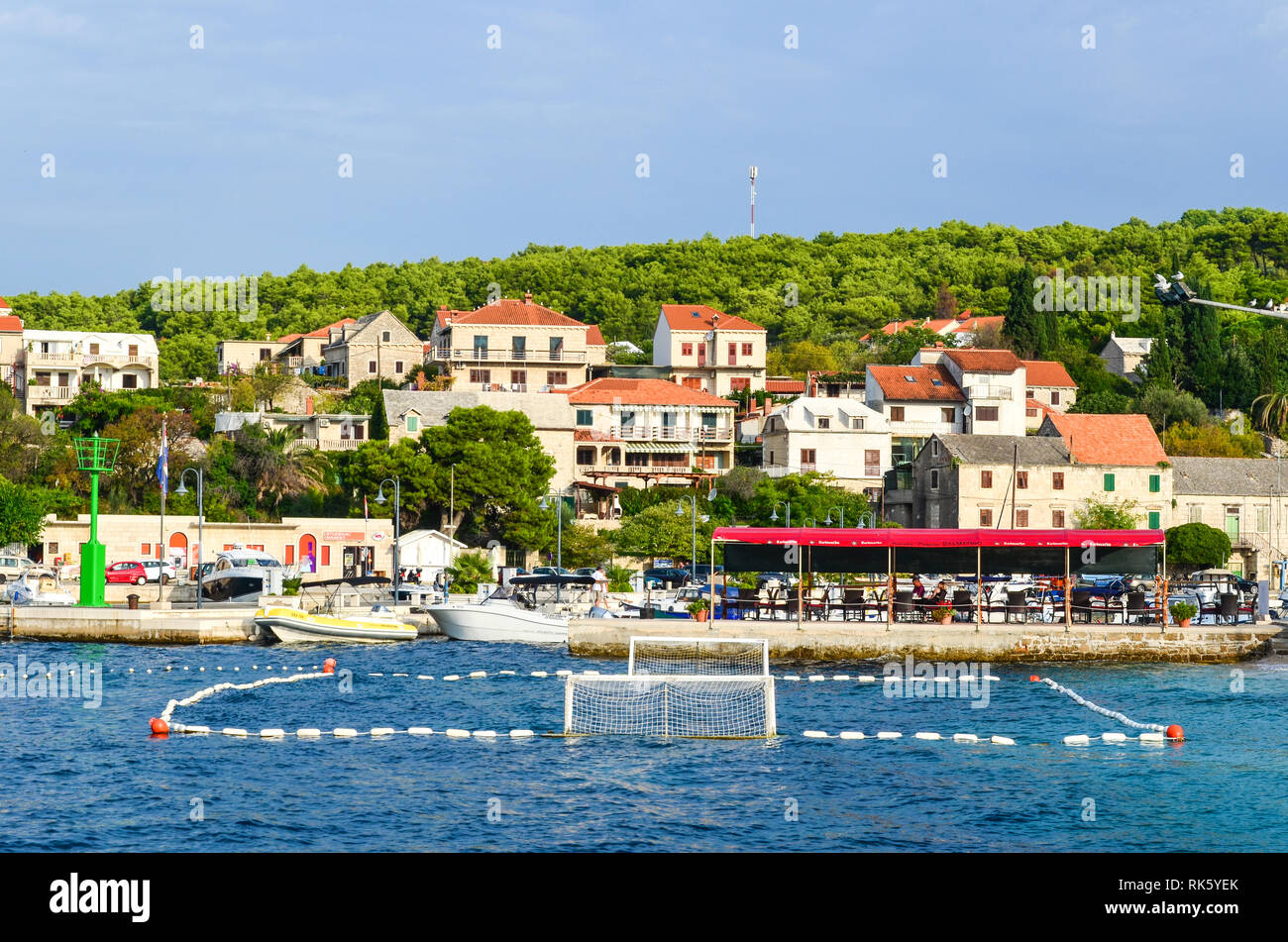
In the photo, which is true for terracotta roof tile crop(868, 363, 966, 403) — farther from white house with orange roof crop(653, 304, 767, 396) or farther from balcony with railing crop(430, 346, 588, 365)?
balcony with railing crop(430, 346, 588, 365)

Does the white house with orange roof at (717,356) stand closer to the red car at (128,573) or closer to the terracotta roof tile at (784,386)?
the terracotta roof tile at (784,386)

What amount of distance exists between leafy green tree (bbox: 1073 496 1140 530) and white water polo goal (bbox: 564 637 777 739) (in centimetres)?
4259

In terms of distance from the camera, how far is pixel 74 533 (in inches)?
2306

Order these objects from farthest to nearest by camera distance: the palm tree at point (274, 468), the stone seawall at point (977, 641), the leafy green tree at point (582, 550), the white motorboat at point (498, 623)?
the palm tree at point (274, 468)
the leafy green tree at point (582, 550)
the white motorboat at point (498, 623)
the stone seawall at point (977, 641)

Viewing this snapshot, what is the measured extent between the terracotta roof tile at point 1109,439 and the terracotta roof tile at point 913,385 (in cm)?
829

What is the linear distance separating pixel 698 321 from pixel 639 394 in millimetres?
17394

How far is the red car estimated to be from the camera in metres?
52.7

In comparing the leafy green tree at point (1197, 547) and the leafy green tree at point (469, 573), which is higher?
the leafy green tree at point (1197, 547)

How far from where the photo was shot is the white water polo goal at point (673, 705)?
84.6 ft

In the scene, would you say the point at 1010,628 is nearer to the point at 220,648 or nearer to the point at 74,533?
the point at 220,648

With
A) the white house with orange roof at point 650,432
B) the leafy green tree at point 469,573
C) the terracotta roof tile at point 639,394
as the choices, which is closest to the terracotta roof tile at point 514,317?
the terracotta roof tile at point 639,394

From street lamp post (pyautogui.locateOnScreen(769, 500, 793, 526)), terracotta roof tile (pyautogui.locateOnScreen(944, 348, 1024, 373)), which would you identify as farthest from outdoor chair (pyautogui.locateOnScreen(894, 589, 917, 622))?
terracotta roof tile (pyautogui.locateOnScreen(944, 348, 1024, 373))
